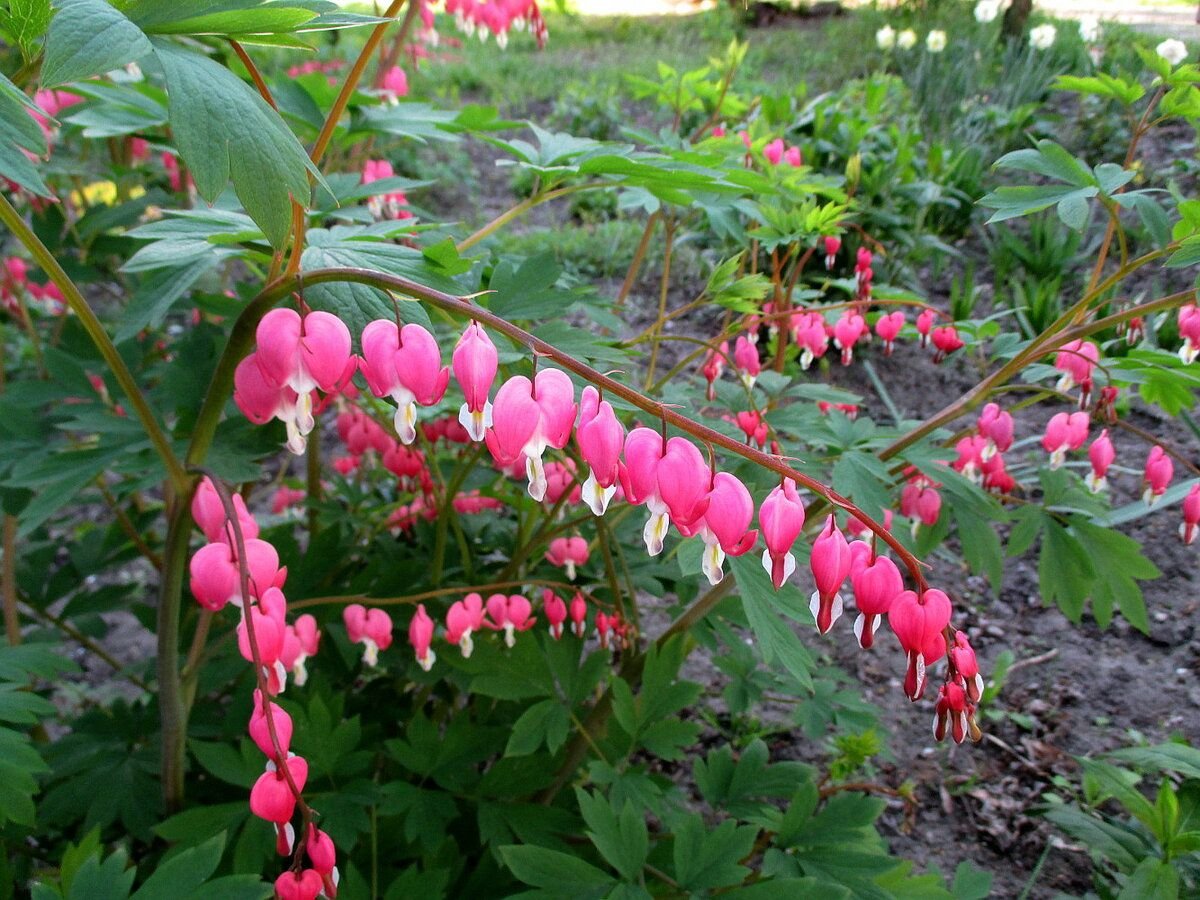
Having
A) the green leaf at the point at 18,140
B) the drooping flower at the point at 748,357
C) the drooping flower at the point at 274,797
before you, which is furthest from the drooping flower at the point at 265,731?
the drooping flower at the point at 748,357

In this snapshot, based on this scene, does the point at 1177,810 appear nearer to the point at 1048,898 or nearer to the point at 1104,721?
the point at 1048,898

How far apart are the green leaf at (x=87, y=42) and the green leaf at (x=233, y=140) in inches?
1.1

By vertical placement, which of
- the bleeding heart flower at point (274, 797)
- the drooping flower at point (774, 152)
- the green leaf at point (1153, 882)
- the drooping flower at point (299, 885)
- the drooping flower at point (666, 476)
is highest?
the drooping flower at point (774, 152)

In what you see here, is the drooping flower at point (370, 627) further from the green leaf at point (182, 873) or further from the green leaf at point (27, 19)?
the green leaf at point (27, 19)

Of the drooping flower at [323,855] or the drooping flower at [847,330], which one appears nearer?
the drooping flower at [323,855]

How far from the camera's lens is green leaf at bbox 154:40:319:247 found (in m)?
0.74

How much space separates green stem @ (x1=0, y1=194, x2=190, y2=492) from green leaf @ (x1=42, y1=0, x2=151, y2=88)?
0.67 feet

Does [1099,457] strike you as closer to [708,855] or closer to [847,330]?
[847,330]

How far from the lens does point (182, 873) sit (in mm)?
1049

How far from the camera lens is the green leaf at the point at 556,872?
4.11ft

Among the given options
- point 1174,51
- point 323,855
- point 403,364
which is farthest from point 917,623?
point 1174,51

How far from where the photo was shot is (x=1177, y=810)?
4.68 ft

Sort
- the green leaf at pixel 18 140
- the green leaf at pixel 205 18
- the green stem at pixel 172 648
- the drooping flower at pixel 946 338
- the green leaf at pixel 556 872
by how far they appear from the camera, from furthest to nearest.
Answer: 1. the drooping flower at pixel 946 338
2. the green leaf at pixel 556 872
3. the green stem at pixel 172 648
4. the green leaf at pixel 205 18
5. the green leaf at pixel 18 140

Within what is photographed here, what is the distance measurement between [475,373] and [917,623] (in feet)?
1.62
